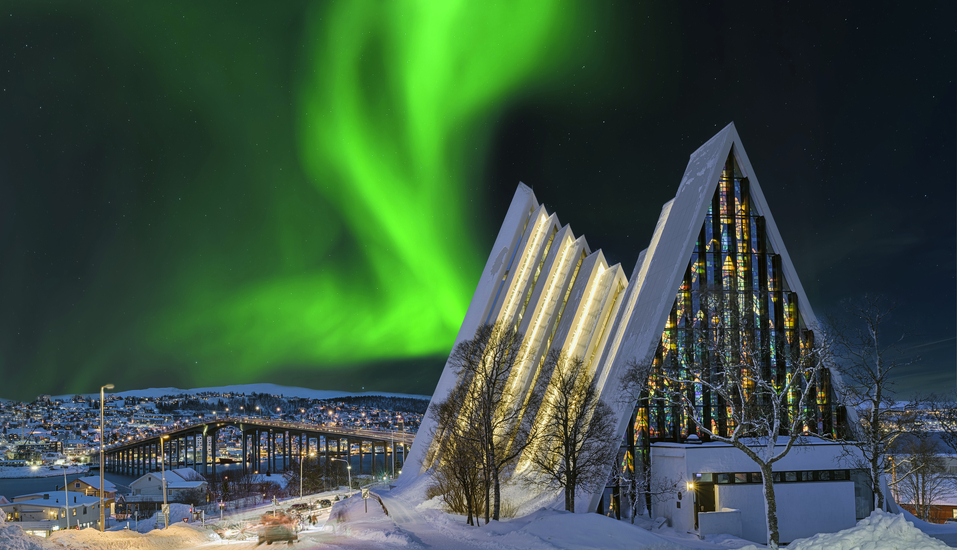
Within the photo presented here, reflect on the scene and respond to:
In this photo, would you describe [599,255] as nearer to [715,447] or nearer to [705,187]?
[705,187]

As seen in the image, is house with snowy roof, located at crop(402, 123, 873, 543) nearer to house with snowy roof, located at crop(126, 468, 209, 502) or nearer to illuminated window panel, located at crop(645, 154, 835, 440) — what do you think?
illuminated window panel, located at crop(645, 154, 835, 440)

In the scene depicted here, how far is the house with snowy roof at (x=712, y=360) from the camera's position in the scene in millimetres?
31219

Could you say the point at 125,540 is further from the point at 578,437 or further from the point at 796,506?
the point at 796,506

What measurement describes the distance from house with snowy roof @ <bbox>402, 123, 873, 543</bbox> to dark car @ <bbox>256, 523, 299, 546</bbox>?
14.3m

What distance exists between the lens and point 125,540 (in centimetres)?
2186

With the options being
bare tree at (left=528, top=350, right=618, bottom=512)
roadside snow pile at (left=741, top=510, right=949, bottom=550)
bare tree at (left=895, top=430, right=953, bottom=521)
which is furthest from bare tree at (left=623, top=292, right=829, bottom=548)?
bare tree at (left=895, top=430, right=953, bottom=521)

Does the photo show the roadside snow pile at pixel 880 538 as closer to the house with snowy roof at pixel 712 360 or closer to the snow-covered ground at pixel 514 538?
the snow-covered ground at pixel 514 538

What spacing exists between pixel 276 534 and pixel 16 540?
8.09m

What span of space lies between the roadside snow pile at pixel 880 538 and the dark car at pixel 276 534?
15577 mm

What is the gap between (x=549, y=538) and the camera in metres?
22.8

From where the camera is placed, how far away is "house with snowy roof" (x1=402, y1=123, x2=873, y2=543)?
3122cm

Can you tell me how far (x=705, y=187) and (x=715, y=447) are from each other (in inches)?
492

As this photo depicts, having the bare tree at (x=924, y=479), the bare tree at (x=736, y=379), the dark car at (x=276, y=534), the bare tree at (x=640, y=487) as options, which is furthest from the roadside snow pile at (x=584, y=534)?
the bare tree at (x=924, y=479)

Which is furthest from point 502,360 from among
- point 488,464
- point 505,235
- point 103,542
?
point 505,235
